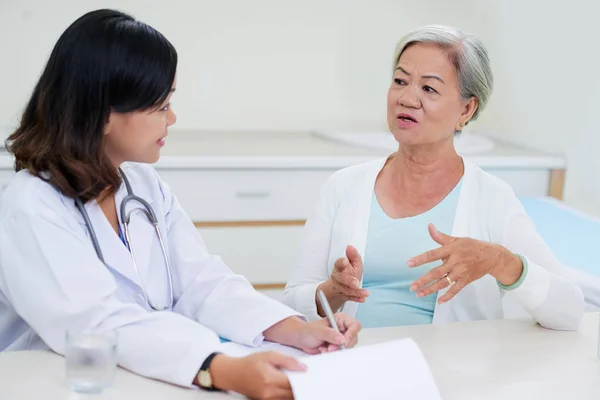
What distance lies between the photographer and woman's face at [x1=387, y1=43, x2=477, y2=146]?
177cm

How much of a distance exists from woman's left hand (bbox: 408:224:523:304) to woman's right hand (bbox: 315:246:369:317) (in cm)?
14

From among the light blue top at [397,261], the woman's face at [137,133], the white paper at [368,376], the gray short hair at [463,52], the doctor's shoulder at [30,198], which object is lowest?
the light blue top at [397,261]

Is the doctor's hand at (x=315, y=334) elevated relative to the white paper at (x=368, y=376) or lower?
lower

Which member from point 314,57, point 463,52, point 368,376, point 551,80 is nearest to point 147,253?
point 368,376

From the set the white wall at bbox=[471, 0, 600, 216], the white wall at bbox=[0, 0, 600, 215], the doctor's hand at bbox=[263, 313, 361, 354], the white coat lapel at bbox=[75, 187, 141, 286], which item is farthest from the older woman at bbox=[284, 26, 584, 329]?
the white wall at bbox=[0, 0, 600, 215]

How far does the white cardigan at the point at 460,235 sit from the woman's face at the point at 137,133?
1.60 feet

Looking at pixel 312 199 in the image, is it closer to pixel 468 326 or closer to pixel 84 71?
pixel 468 326

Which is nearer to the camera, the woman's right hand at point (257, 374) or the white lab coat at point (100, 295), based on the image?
the woman's right hand at point (257, 374)

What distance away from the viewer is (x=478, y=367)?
1290 millimetres

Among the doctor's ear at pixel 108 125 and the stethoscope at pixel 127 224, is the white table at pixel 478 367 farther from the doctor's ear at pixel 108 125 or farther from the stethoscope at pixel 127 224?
the doctor's ear at pixel 108 125

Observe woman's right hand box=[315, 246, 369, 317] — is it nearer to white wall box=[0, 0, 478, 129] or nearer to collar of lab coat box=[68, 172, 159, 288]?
collar of lab coat box=[68, 172, 159, 288]

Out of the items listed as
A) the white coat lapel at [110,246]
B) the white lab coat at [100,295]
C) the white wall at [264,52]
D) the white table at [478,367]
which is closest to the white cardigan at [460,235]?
the white table at [478,367]

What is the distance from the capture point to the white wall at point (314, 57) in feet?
9.79

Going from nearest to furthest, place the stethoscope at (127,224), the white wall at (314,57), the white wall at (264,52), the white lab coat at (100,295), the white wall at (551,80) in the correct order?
the white lab coat at (100,295) < the stethoscope at (127,224) < the white wall at (551,80) < the white wall at (314,57) < the white wall at (264,52)
